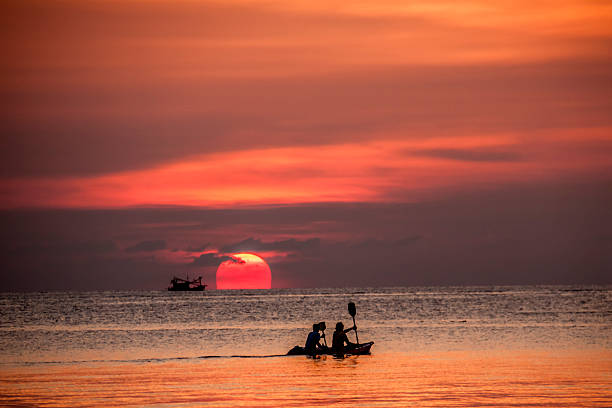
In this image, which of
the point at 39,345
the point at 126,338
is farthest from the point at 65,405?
the point at 126,338

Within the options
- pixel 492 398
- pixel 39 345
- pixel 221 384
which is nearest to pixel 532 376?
pixel 492 398

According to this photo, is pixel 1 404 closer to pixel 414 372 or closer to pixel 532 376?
pixel 414 372

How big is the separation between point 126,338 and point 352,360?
25.5 metres

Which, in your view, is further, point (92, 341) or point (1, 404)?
point (92, 341)

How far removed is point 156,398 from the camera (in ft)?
85.2

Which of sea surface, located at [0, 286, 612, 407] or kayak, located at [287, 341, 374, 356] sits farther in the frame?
kayak, located at [287, 341, 374, 356]

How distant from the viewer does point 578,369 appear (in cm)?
3278

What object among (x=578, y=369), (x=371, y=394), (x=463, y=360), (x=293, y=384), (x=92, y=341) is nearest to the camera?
(x=371, y=394)

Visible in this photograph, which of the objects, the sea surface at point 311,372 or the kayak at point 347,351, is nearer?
the sea surface at point 311,372

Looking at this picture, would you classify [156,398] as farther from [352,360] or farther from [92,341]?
[92,341]

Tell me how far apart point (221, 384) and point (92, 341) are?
96.0 ft

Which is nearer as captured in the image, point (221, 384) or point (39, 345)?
point (221, 384)

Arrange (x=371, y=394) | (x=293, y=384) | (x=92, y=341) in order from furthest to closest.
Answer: (x=92, y=341)
(x=293, y=384)
(x=371, y=394)

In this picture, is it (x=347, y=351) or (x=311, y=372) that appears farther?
(x=347, y=351)
